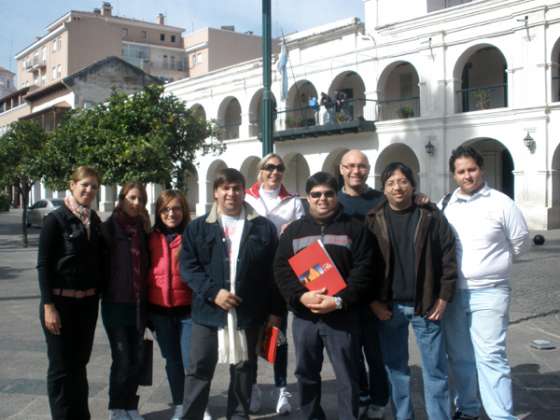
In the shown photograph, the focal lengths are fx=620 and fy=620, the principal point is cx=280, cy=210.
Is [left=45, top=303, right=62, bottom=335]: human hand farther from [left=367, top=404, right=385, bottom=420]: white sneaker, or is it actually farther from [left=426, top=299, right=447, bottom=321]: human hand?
[left=426, top=299, right=447, bottom=321]: human hand

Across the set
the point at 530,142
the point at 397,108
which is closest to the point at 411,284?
the point at 530,142

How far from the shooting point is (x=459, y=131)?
23.0 meters

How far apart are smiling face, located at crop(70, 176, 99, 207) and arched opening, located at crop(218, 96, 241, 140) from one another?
1075 inches

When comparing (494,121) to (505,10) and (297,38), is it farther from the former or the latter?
(297,38)

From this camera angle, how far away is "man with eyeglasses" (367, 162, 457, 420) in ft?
13.3

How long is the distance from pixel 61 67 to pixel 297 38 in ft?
128

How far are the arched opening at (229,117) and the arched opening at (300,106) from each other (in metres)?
3.67

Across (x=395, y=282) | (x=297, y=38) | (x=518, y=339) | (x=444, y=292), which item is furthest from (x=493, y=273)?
(x=297, y=38)

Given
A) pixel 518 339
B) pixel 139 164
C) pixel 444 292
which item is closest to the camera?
pixel 444 292

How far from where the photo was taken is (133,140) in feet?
47.7

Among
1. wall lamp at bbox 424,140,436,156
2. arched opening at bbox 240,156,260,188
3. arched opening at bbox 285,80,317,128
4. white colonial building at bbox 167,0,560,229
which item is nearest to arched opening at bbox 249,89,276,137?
white colonial building at bbox 167,0,560,229

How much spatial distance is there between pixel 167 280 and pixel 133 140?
34.9 ft

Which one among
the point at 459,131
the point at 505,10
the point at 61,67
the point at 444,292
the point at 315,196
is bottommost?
the point at 444,292

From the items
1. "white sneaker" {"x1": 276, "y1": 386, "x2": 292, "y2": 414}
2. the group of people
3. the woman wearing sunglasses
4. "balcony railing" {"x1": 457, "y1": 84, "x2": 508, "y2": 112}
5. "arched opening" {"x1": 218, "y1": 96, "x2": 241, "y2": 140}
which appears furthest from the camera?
"arched opening" {"x1": 218, "y1": 96, "x2": 241, "y2": 140}
